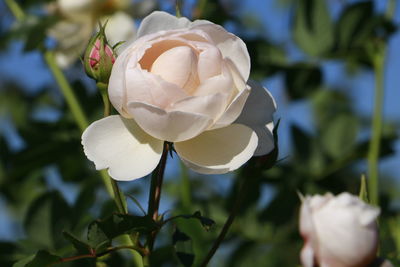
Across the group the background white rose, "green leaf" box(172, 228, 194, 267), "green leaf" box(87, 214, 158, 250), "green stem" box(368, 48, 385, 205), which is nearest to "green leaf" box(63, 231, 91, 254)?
"green leaf" box(87, 214, 158, 250)

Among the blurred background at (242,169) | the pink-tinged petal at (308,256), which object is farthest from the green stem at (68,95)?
the pink-tinged petal at (308,256)

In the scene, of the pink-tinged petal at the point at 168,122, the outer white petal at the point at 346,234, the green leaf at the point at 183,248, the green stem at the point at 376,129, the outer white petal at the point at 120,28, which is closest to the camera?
the outer white petal at the point at 346,234

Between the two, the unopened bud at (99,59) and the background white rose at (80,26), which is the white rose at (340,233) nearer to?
the unopened bud at (99,59)

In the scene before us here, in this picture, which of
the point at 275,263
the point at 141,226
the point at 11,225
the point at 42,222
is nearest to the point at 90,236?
the point at 141,226

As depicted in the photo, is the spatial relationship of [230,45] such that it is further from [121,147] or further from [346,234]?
[346,234]

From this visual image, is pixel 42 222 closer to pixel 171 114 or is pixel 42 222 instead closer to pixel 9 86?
pixel 171 114

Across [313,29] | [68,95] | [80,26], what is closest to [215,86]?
[68,95]

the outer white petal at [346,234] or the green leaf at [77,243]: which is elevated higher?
the outer white petal at [346,234]

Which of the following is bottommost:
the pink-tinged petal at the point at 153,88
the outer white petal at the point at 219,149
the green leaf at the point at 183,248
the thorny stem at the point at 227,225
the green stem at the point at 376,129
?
the green stem at the point at 376,129
